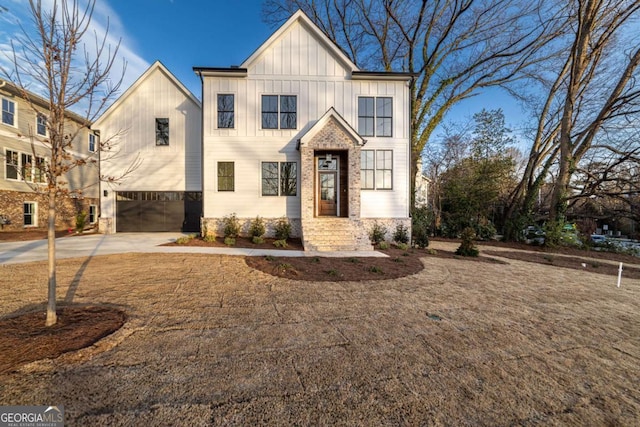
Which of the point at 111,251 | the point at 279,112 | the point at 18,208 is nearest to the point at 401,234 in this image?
the point at 279,112

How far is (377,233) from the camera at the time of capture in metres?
11.1

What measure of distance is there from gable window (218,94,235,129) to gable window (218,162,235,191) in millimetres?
1793

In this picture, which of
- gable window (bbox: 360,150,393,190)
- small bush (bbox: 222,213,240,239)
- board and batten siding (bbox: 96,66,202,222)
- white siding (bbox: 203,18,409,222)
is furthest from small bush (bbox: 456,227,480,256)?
board and batten siding (bbox: 96,66,202,222)

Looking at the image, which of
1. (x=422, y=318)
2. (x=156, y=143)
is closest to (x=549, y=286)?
(x=422, y=318)

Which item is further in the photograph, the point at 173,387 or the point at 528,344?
the point at 528,344

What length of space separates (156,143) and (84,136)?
33.9ft

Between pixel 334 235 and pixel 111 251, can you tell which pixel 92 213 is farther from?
pixel 334 235

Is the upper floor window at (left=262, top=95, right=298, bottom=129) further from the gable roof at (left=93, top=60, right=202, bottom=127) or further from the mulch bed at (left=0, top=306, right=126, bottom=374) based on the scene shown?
the mulch bed at (left=0, top=306, right=126, bottom=374)

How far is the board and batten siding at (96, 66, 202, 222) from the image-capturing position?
13.0 meters

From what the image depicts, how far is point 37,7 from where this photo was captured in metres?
2.87

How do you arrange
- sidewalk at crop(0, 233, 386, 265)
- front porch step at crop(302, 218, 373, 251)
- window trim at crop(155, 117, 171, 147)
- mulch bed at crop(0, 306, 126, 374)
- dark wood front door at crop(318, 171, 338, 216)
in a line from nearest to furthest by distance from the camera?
mulch bed at crop(0, 306, 126, 374), sidewalk at crop(0, 233, 386, 265), front porch step at crop(302, 218, 373, 251), dark wood front door at crop(318, 171, 338, 216), window trim at crop(155, 117, 171, 147)

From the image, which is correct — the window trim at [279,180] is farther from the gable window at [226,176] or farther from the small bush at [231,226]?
the small bush at [231,226]

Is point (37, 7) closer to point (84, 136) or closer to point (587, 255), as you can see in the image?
point (587, 255)

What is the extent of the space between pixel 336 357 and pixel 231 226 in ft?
30.7
